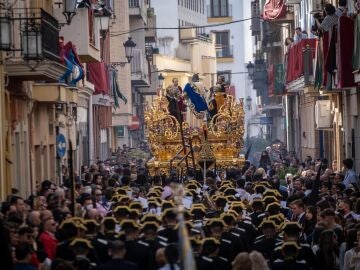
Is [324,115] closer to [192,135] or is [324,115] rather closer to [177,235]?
[192,135]

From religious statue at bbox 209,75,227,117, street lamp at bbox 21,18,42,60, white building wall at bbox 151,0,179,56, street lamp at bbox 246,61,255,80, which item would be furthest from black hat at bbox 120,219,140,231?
white building wall at bbox 151,0,179,56

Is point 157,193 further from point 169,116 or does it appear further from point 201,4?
point 201,4

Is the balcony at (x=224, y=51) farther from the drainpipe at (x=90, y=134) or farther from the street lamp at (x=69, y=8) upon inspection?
the street lamp at (x=69, y=8)

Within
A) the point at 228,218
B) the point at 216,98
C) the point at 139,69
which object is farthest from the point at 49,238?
the point at 139,69

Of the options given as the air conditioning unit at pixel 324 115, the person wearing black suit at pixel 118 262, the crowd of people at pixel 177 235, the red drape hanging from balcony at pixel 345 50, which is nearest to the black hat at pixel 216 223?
the crowd of people at pixel 177 235

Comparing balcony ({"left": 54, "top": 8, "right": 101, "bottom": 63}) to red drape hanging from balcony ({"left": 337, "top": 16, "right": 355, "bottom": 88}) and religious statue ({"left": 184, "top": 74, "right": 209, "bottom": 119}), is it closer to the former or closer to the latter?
religious statue ({"left": 184, "top": 74, "right": 209, "bottom": 119})

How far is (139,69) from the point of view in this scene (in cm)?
6912

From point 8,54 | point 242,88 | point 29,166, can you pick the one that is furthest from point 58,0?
point 242,88

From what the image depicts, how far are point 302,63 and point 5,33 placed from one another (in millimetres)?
24882

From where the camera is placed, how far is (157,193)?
81.9 feet

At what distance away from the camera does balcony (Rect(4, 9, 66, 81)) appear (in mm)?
24922

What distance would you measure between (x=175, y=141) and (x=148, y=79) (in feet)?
123

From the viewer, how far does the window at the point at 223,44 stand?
445ft

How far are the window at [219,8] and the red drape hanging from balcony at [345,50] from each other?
321ft
